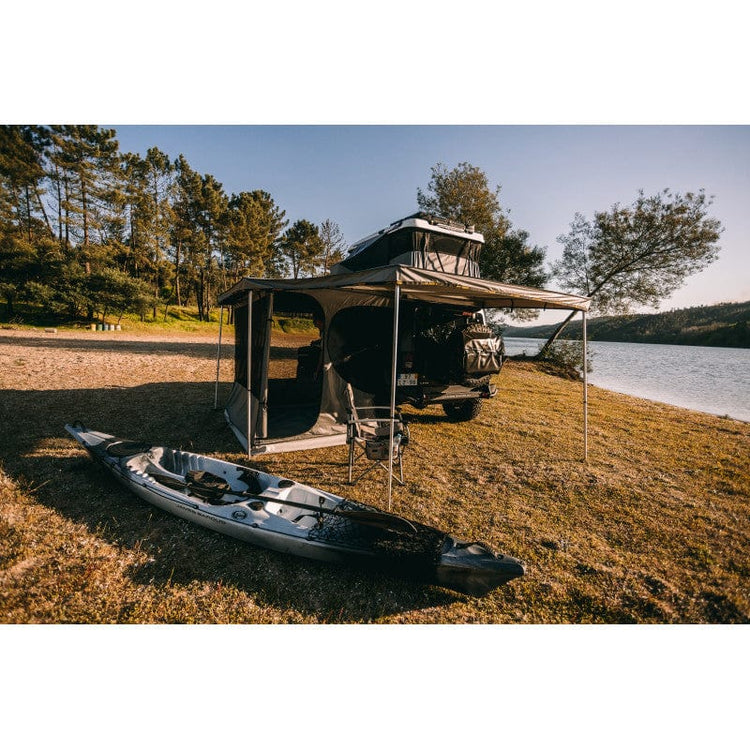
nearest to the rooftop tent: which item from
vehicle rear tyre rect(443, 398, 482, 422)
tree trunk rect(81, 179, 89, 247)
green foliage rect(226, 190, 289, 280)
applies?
vehicle rear tyre rect(443, 398, 482, 422)

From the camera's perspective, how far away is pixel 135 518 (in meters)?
3.20

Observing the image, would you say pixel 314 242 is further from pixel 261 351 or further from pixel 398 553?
pixel 398 553

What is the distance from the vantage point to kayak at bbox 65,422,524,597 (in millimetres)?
2393

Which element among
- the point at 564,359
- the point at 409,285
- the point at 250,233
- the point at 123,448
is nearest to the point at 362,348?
the point at 409,285

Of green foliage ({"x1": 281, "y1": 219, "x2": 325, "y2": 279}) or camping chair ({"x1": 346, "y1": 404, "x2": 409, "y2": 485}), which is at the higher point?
green foliage ({"x1": 281, "y1": 219, "x2": 325, "y2": 279})

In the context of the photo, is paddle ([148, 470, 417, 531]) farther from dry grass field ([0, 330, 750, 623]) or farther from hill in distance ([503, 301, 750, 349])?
hill in distance ([503, 301, 750, 349])

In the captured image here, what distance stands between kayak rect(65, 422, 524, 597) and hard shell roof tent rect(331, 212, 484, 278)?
15.0 ft

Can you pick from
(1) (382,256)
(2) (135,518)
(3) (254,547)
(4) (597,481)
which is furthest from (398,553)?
(1) (382,256)

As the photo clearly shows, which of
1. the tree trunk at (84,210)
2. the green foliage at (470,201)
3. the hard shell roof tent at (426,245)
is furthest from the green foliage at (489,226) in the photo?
the tree trunk at (84,210)

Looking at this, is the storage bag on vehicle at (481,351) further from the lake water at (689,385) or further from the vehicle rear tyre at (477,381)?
the lake water at (689,385)

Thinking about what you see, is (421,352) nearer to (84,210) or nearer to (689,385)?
(689,385)

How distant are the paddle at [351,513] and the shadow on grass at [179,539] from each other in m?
0.34

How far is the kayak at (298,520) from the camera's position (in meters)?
2.39
